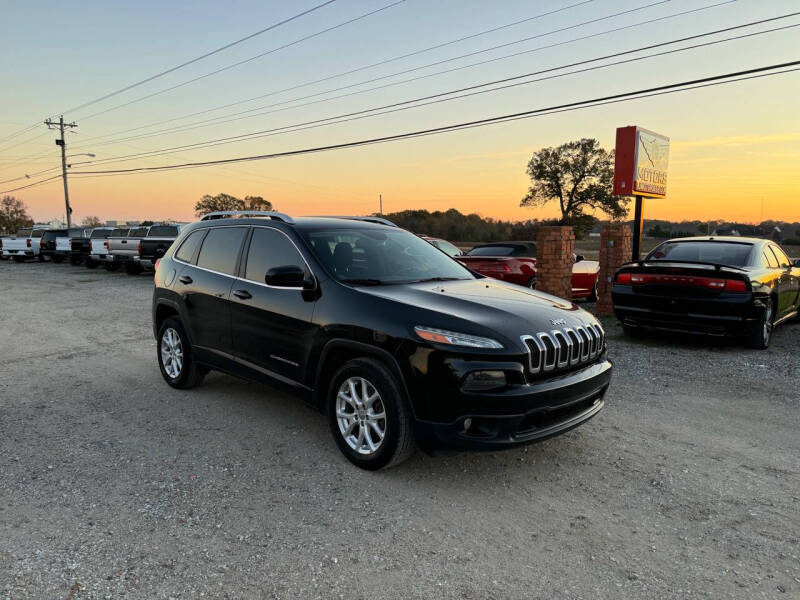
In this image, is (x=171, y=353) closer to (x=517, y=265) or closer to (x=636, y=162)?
(x=517, y=265)

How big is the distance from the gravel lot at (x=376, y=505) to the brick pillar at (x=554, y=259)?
4634 millimetres

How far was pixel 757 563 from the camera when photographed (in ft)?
9.06

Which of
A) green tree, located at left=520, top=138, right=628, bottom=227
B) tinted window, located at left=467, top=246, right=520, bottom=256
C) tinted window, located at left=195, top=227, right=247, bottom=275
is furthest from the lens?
green tree, located at left=520, top=138, right=628, bottom=227

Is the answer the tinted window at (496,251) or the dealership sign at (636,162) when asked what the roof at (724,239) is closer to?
the dealership sign at (636,162)

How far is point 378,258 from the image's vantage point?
4566 millimetres

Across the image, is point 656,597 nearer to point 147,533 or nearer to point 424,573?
point 424,573

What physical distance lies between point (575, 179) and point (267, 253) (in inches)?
2693

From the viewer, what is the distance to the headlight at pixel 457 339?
3.35m

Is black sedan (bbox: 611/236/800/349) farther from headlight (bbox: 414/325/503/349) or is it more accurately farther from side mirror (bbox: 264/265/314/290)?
side mirror (bbox: 264/265/314/290)

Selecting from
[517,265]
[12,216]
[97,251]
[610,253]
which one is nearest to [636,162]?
[610,253]

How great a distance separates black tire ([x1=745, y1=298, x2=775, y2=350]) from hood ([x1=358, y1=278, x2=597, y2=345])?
4816 millimetres

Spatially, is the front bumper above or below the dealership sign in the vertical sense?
below

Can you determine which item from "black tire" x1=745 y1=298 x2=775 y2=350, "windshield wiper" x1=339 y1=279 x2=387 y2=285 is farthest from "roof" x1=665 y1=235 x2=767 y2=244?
"windshield wiper" x1=339 y1=279 x2=387 y2=285

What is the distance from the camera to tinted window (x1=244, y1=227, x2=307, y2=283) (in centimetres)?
446
